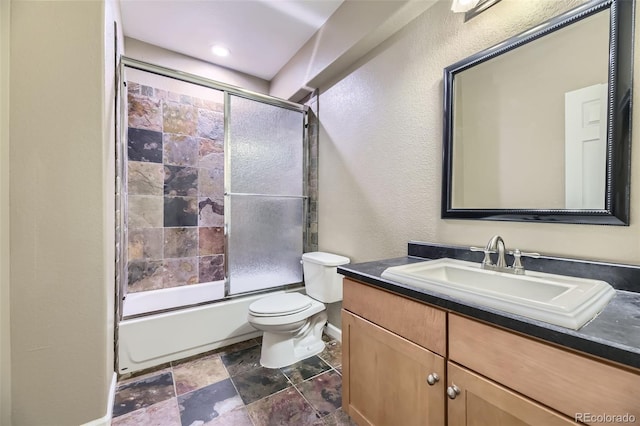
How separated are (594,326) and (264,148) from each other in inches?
89.2

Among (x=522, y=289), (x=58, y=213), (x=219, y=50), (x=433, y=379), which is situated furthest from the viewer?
(x=219, y=50)

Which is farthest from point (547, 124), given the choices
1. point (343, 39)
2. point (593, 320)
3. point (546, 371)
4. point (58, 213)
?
point (58, 213)

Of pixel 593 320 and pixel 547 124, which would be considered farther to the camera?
pixel 547 124

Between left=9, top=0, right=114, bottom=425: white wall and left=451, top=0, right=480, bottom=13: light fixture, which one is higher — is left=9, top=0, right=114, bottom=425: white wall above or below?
below

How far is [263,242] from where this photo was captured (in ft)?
→ 7.70

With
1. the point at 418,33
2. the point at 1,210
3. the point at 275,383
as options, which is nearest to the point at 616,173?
the point at 418,33

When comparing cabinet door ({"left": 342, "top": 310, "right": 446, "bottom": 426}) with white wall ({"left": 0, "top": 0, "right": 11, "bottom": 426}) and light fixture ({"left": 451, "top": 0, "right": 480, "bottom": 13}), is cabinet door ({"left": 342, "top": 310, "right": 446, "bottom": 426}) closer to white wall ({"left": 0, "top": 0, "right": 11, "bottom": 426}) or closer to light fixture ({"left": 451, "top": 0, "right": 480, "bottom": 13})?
white wall ({"left": 0, "top": 0, "right": 11, "bottom": 426})

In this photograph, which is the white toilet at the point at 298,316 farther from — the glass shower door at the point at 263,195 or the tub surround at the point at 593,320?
the tub surround at the point at 593,320

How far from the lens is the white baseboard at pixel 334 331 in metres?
2.13

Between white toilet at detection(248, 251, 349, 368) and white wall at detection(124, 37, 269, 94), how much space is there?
2.11 metres

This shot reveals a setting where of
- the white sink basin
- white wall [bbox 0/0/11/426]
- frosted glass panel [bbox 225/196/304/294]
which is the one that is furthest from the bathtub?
the white sink basin

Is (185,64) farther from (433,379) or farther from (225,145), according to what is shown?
(433,379)

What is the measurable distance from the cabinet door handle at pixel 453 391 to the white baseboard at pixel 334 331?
1.36 metres

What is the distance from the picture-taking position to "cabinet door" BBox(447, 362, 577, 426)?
2.15 feet
